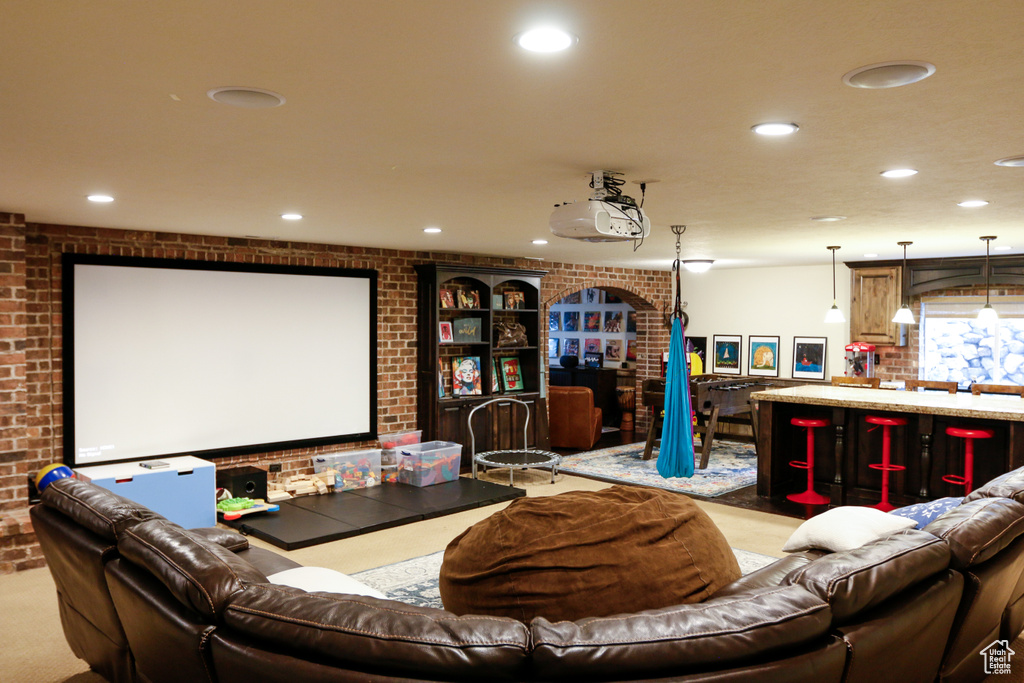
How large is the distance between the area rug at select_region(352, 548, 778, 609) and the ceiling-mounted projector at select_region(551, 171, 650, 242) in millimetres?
2020

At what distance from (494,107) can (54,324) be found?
14.4 ft

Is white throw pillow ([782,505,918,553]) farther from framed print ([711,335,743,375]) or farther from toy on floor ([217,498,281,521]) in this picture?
framed print ([711,335,743,375])

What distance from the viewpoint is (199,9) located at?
1.60m

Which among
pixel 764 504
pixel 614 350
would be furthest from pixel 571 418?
pixel 764 504

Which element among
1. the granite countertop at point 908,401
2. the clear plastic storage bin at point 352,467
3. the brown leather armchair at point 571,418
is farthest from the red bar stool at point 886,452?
the clear plastic storage bin at point 352,467

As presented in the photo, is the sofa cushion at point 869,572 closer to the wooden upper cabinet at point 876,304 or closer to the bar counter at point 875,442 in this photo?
the bar counter at point 875,442

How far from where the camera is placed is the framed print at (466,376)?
7559 mm

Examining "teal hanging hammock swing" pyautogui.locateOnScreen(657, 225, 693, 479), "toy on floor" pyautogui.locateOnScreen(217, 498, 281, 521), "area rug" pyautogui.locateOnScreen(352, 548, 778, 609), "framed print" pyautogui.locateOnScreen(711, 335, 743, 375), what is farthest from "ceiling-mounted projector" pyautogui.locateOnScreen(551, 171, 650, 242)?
"framed print" pyautogui.locateOnScreen(711, 335, 743, 375)

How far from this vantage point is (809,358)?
9.19m

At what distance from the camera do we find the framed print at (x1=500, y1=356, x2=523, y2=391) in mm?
8141

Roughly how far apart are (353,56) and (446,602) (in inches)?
61.7

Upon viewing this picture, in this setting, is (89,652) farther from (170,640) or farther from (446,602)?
(446,602)

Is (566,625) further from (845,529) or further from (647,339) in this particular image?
(647,339)

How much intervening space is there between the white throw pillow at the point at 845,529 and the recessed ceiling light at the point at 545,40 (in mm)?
2173
